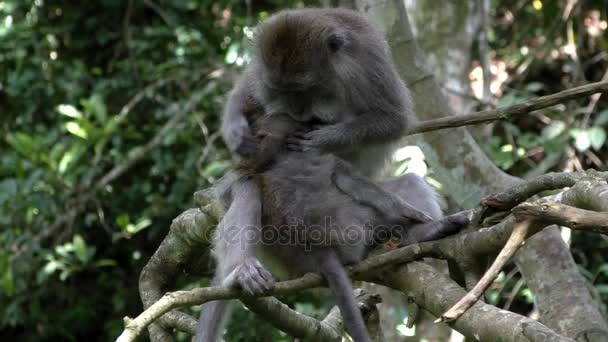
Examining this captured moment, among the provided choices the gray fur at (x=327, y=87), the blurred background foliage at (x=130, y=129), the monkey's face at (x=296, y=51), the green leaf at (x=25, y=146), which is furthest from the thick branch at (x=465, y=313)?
the green leaf at (x=25, y=146)

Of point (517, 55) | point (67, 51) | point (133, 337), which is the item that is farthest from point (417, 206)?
point (67, 51)

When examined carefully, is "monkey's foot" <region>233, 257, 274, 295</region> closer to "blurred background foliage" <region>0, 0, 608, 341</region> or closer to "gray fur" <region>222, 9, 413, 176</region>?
"gray fur" <region>222, 9, 413, 176</region>

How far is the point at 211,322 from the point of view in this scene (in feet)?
11.1

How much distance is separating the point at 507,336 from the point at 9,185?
499 centimetres

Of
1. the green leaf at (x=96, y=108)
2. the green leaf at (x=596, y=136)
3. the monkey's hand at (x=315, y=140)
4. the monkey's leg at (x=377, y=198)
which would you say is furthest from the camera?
the green leaf at (x=96, y=108)

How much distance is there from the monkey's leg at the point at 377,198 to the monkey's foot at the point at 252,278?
0.68 meters

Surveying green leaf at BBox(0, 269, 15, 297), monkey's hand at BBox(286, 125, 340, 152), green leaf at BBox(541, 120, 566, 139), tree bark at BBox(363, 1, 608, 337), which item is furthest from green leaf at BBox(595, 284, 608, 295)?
green leaf at BBox(0, 269, 15, 297)

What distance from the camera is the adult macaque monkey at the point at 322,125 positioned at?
11.2 feet

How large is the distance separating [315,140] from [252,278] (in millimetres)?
979

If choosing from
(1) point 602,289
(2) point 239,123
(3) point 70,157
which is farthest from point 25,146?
(1) point 602,289

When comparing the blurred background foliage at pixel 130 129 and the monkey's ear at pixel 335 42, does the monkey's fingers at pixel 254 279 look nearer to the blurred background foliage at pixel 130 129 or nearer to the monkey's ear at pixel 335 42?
the monkey's ear at pixel 335 42

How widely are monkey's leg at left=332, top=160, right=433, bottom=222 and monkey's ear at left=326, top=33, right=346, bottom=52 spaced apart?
0.62 m

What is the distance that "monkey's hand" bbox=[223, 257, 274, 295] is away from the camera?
295cm

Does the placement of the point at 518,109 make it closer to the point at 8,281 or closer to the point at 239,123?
the point at 239,123
